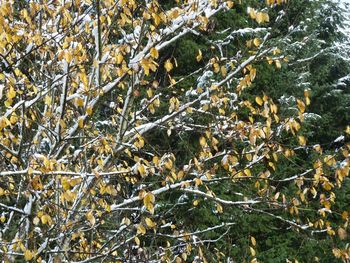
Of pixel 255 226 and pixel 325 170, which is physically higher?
pixel 325 170

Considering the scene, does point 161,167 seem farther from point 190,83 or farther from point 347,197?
point 347,197

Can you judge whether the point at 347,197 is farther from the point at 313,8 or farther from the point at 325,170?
the point at 325,170

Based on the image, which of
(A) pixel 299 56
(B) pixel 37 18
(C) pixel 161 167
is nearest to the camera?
(C) pixel 161 167

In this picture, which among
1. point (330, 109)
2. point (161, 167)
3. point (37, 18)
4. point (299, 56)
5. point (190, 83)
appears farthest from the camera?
point (330, 109)

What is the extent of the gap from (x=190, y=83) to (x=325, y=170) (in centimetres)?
580

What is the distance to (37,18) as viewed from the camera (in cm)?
581

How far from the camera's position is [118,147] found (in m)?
4.77

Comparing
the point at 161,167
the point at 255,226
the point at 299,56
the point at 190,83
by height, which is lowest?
the point at 255,226

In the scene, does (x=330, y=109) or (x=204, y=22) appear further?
(x=330, y=109)

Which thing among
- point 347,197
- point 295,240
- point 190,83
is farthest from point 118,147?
point 347,197

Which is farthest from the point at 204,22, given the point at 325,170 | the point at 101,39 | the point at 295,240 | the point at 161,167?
the point at 295,240

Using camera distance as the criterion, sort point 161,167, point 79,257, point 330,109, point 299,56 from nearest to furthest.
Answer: point 161,167
point 79,257
point 299,56
point 330,109

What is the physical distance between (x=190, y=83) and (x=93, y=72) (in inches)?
226

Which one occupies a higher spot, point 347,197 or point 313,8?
point 313,8
